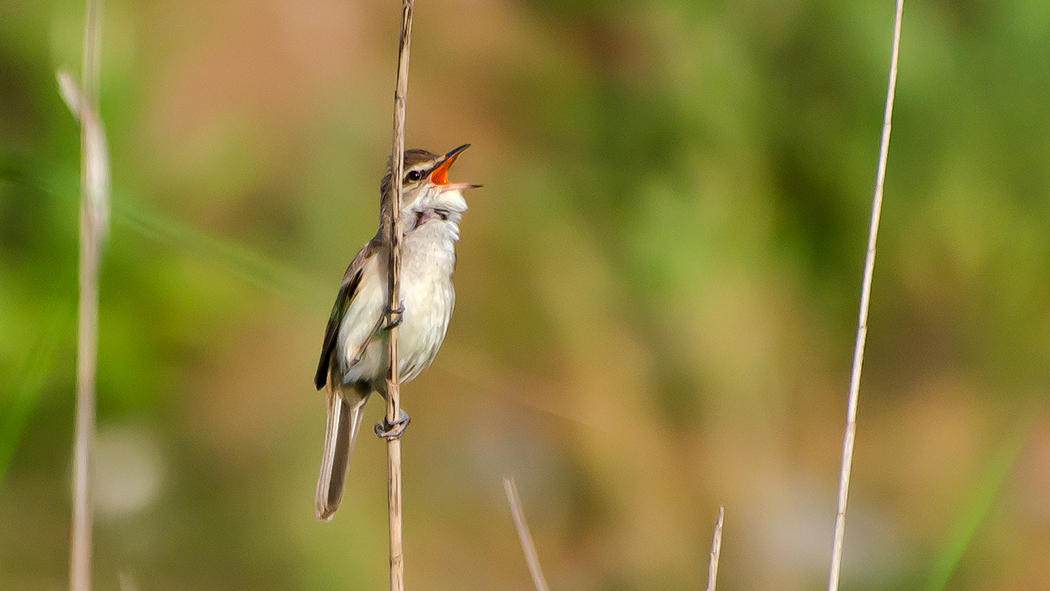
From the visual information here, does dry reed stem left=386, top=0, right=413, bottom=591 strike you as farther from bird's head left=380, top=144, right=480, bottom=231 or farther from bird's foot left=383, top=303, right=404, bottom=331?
bird's head left=380, top=144, right=480, bottom=231

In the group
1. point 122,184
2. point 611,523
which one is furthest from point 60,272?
point 611,523

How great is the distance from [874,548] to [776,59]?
194 centimetres

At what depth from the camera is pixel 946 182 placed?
4.02 meters

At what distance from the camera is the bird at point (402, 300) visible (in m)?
2.63

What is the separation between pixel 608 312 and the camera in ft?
13.9

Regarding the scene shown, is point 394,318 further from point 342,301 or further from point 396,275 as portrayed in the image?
point 342,301

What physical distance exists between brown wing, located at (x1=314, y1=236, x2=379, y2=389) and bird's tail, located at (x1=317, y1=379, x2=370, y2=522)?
61 millimetres

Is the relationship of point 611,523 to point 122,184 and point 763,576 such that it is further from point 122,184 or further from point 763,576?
point 122,184

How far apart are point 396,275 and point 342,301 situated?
762 mm

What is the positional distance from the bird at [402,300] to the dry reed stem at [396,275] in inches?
16.7

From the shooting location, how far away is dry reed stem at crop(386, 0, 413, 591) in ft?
5.89

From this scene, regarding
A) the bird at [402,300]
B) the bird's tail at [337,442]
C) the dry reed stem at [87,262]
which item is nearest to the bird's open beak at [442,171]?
the bird at [402,300]

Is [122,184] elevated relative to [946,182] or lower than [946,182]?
elevated

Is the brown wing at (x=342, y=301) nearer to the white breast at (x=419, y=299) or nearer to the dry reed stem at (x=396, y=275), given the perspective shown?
the white breast at (x=419, y=299)
